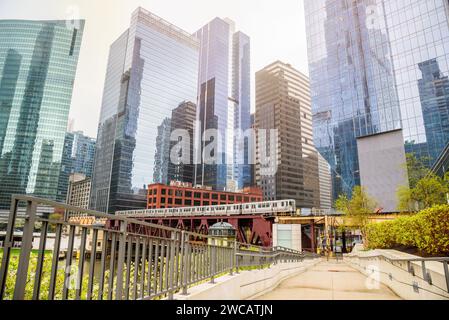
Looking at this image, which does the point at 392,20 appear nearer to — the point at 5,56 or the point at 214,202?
the point at 214,202

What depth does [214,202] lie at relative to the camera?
8544 cm

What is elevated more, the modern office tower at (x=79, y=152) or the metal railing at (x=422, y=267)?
the modern office tower at (x=79, y=152)

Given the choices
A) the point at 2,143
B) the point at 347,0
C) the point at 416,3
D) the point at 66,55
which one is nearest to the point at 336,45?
the point at 347,0

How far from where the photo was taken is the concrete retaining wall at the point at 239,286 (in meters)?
4.43

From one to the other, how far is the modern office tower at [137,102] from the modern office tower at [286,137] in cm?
3908

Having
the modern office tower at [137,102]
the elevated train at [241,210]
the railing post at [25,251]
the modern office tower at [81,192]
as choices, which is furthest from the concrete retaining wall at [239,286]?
the modern office tower at [81,192]

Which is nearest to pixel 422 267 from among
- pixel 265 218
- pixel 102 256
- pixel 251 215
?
pixel 102 256

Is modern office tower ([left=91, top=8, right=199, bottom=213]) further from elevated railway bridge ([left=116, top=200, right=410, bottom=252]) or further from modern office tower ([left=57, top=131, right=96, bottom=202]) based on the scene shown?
elevated railway bridge ([left=116, top=200, right=410, bottom=252])

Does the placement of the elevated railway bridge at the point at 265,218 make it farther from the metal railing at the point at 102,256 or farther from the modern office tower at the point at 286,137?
the modern office tower at the point at 286,137

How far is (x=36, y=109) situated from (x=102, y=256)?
315 feet

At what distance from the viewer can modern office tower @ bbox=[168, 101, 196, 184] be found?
112 m

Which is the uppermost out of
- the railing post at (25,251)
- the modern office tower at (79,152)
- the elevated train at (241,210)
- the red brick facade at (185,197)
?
the modern office tower at (79,152)

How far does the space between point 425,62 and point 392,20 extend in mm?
9737

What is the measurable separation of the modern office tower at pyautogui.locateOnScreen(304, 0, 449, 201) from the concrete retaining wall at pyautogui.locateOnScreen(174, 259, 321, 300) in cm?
3361
